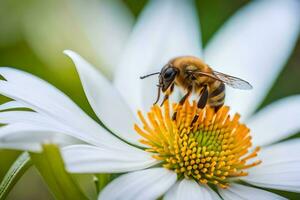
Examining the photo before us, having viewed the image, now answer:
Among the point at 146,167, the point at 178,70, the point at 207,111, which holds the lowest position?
the point at 146,167

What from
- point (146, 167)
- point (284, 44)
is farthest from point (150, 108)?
point (284, 44)

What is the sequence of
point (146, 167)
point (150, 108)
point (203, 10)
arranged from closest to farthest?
point (146, 167) → point (150, 108) → point (203, 10)

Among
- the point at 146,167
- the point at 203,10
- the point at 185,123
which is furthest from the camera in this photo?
the point at 203,10

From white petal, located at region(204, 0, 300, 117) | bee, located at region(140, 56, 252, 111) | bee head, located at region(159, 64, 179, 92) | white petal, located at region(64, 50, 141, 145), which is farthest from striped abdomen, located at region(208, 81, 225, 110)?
white petal, located at region(204, 0, 300, 117)

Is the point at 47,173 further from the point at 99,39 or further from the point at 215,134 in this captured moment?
the point at 99,39

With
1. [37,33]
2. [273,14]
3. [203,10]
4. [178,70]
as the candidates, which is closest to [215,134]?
[178,70]

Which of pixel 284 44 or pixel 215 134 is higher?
pixel 284 44

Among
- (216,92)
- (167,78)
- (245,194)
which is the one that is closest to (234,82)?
(216,92)

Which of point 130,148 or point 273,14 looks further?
point 273,14
